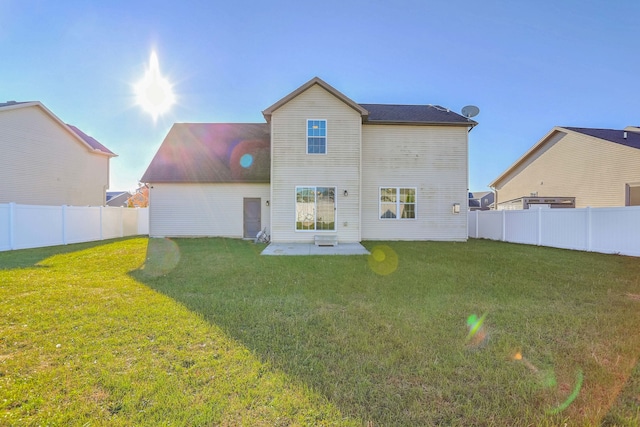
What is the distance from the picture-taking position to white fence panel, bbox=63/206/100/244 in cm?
1210

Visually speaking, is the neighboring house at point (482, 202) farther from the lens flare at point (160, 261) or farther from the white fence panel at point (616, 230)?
the lens flare at point (160, 261)

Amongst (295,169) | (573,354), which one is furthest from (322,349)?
(295,169)

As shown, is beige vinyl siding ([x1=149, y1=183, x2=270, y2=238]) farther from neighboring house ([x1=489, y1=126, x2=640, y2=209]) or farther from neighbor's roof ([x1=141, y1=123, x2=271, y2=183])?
neighboring house ([x1=489, y1=126, x2=640, y2=209])

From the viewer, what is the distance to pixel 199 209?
14383 millimetres

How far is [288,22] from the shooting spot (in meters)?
10.4

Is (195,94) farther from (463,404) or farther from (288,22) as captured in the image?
(463,404)

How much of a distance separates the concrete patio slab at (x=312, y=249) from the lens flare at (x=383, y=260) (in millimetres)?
507

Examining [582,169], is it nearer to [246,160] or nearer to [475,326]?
[475,326]

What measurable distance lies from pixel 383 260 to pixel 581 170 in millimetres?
17432

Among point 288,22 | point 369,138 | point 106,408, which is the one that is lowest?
point 106,408

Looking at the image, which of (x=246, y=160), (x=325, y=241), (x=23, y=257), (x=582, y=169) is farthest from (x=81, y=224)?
(x=582, y=169)

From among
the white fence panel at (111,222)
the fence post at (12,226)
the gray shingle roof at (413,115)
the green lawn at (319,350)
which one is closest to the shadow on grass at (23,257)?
the fence post at (12,226)

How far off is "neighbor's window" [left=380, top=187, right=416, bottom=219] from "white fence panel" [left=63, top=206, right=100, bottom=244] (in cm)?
1415

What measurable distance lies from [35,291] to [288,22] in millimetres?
11038
